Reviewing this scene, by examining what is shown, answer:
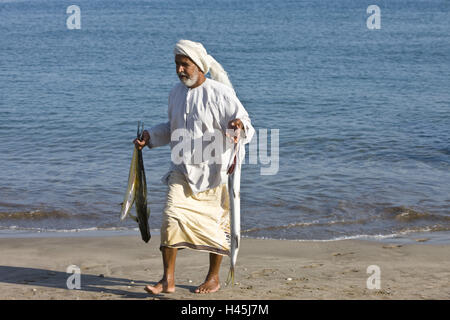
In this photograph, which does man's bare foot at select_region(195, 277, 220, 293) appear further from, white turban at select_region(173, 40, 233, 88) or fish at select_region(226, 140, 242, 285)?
white turban at select_region(173, 40, 233, 88)

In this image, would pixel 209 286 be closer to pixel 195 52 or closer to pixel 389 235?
pixel 195 52

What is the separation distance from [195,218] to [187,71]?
3.28 ft

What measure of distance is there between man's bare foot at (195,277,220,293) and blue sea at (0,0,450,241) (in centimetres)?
213

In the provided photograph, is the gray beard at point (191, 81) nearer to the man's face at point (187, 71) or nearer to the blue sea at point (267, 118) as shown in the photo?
the man's face at point (187, 71)

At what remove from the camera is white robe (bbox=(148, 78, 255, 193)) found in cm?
448

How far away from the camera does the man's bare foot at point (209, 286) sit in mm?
4594

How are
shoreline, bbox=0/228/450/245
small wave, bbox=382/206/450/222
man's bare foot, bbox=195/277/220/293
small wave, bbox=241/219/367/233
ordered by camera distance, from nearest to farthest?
man's bare foot, bbox=195/277/220/293
shoreline, bbox=0/228/450/245
small wave, bbox=241/219/367/233
small wave, bbox=382/206/450/222

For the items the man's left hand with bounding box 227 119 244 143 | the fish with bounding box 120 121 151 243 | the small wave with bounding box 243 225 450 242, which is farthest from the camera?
the small wave with bounding box 243 225 450 242

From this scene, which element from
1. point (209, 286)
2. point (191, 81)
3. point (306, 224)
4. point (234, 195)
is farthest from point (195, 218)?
point (306, 224)

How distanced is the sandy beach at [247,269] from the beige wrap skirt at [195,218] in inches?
14.3

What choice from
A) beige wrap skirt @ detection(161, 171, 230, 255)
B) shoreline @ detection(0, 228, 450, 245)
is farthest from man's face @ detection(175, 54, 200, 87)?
shoreline @ detection(0, 228, 450, 245)

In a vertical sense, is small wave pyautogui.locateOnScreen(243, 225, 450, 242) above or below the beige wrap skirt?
below
